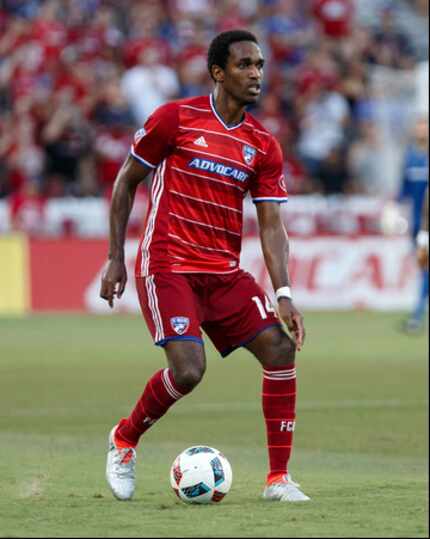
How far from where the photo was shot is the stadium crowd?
21.7m

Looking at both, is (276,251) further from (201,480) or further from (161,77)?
(161,77)

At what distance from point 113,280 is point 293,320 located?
936mm

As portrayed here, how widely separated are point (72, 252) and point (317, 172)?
14.0 feet

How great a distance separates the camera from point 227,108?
7.49 metres

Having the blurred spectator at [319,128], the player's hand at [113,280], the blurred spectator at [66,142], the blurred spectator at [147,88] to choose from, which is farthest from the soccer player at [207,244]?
the blurred spectator at [319,128]

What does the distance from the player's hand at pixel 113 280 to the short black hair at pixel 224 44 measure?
1.12m

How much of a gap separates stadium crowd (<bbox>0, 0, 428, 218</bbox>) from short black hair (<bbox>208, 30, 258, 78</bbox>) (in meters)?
13.7

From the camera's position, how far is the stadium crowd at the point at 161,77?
21719 millimetres

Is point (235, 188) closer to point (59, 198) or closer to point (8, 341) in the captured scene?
point (8, 341)

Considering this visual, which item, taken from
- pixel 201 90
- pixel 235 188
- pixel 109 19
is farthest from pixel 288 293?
pixel 109 19

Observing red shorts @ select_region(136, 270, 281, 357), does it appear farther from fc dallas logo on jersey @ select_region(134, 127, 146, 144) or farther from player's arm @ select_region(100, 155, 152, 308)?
fc dallas logo on jersey @ select_region(134, 127, 146, 144)

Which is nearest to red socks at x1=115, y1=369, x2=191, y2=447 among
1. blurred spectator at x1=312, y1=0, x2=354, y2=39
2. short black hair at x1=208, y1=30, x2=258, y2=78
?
short black hair at x1=208, y1=30, x2=258, y2=78

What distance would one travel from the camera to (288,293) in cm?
725

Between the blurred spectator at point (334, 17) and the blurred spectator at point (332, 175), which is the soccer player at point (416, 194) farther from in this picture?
the blurred spectator at point (334, 17)
